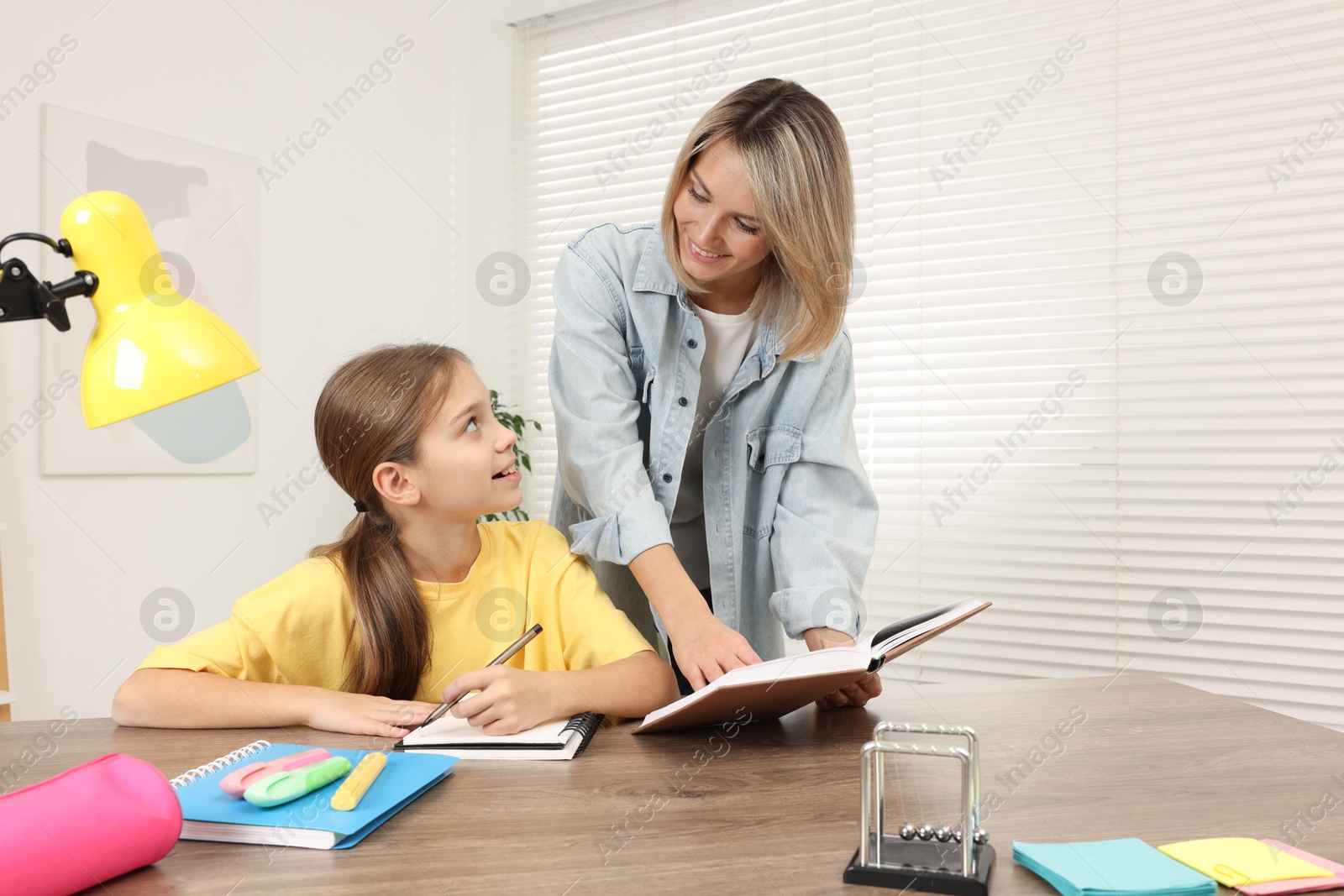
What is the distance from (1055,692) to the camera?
130 centimetres

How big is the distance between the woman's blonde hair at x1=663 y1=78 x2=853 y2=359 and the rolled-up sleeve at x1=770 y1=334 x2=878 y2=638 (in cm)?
12

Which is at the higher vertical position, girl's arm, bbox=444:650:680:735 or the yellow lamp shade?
the yellow lamp shade

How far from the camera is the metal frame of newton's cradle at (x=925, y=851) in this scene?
0.64m

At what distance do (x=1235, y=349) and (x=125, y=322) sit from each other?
2.63 m

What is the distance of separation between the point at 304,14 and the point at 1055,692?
3045 mm

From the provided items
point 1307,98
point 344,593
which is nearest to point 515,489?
point 344,593

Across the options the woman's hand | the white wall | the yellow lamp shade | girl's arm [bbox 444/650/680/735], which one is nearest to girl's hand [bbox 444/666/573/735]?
girl's arm [bbox 444/650/680/735]

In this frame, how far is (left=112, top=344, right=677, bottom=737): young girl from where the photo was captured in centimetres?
105

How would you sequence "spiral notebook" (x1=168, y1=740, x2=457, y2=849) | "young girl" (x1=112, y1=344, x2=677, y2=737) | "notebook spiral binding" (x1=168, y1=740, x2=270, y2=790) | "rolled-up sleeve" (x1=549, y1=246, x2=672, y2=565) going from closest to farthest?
"spiral notebook" (x1=168, y1=740, x2=457, y2=849) < "notebook spiral binding" (x1=168, y1=740, x2=270, y2=790) < "young girl" (x1=112, y1=344, x2=677, y2=737) < "rolled-up sleeve" (x1=549, y1=246, x2=672, y2=565)

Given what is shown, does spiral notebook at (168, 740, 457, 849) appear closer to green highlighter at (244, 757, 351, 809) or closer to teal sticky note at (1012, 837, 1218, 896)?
green highlighter at (244, 757, 351, 809)

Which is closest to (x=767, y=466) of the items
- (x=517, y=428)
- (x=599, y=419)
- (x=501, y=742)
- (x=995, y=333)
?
(x=599, y=419)

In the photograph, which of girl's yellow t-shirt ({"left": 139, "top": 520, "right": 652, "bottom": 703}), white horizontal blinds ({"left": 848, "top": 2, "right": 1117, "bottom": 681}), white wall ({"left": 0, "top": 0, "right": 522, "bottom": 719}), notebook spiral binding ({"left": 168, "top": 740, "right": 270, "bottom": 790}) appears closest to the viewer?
notebook spiral binding ({"left": 168, "top": 740, "right": 270, "bottom": 790})

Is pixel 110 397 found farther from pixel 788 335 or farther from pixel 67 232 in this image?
pixel 788 335

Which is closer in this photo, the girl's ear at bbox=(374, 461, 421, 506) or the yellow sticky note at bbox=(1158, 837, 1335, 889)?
the yellow sticky note at bbox=(1158, 837, 1335, 889)
